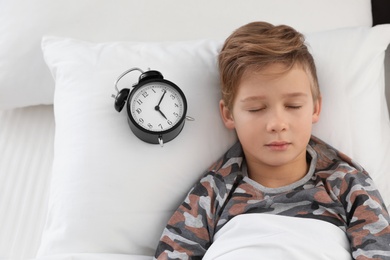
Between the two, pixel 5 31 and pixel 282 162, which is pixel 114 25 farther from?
pixel 282 162

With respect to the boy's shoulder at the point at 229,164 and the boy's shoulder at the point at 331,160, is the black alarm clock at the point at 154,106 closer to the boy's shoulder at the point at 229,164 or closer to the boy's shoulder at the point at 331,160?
the boy's shoulder at the point at 229,164

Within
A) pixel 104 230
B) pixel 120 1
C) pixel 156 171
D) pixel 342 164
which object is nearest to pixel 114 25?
pixel 120 1

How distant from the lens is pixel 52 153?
5.49 ft

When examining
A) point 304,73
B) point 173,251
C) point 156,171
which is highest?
point 304,73

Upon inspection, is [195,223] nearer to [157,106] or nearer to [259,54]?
[157,106]

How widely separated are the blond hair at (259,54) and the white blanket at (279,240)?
0.31 metres

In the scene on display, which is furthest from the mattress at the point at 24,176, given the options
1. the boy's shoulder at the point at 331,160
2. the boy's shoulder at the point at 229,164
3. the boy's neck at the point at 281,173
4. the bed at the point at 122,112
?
the boy's shoulder at the point at 331,160

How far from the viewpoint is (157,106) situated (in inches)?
55.7

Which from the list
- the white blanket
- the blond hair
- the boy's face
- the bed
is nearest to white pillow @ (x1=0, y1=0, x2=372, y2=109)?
the bed

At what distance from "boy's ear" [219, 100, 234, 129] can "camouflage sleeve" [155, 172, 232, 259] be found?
13 centimetres

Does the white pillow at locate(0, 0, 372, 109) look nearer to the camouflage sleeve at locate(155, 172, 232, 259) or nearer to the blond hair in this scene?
the blond hair

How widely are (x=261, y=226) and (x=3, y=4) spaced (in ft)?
3.44

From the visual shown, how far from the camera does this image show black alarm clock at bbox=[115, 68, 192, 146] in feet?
4.61

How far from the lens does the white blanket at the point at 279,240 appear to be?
1.21m
